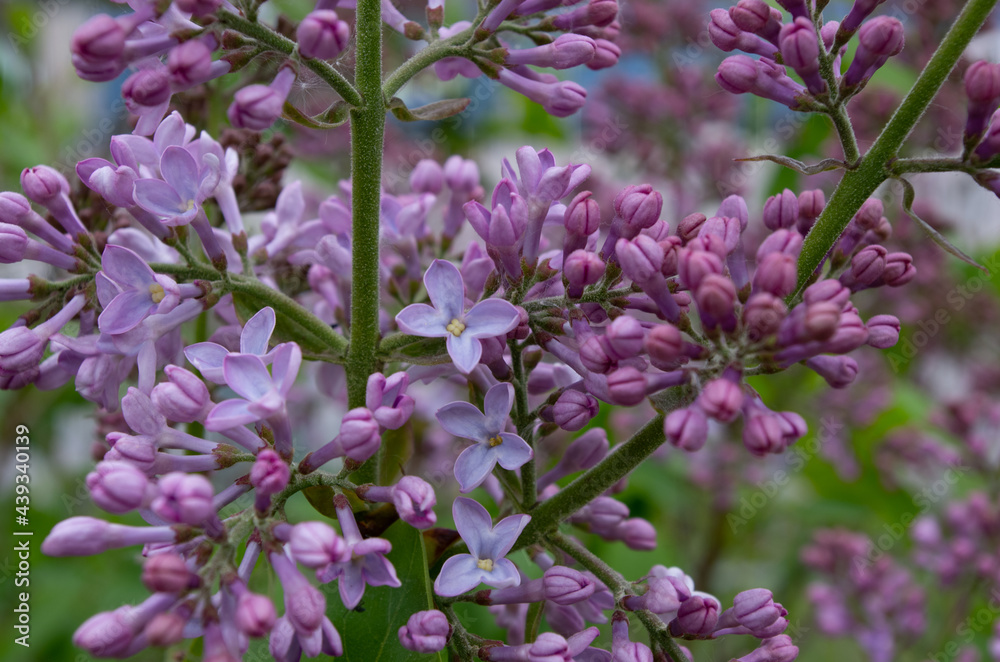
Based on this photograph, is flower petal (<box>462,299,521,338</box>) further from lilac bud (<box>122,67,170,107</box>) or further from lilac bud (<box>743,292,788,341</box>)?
lilac bud (<box>122,67,170,107</box>)

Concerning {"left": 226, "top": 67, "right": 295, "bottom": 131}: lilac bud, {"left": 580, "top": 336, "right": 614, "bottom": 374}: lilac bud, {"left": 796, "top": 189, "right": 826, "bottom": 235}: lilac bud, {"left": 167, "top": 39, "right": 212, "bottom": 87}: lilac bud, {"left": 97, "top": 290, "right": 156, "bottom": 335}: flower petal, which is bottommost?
{"left": 97, "top": 290, "right": 156, "bottom": 335}: flower petal

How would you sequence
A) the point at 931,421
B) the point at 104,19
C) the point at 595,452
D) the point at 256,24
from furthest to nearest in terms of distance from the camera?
the point at 931,421
the point at 595,452
the point at 256,24
the point at 104,19

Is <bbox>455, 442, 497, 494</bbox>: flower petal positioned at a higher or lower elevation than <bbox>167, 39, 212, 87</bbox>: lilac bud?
lower

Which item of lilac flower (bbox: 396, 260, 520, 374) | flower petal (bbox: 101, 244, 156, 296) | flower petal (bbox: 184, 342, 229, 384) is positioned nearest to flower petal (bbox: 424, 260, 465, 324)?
lilac flower (bbox: 396, 260, 520, 374)

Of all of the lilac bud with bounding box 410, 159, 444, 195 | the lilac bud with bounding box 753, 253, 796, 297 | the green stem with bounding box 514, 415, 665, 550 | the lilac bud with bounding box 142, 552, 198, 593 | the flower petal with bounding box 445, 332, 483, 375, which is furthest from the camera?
the lilac bud with bounding box 410, 159, 444, 195

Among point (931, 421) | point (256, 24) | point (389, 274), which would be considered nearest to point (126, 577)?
point (389, 274)

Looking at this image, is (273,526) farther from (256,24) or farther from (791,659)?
(791,659)

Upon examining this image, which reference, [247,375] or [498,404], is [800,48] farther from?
[247,375]
